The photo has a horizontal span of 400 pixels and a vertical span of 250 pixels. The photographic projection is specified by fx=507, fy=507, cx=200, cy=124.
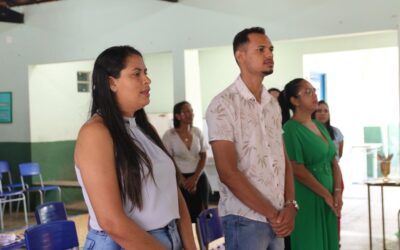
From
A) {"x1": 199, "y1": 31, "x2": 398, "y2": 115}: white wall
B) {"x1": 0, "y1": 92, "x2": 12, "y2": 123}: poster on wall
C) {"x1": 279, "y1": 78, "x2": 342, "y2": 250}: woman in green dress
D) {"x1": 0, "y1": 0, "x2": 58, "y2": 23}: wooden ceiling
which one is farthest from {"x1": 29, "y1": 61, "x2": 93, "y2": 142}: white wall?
{"x1": 279, "y1": 78, "x2": 342, "y2": 250}: woman in green dress

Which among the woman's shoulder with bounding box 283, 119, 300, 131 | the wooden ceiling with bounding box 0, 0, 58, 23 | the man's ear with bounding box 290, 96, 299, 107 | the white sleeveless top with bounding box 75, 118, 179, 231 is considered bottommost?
the white sleeveless top with bounding box 75, 118, 179, 231

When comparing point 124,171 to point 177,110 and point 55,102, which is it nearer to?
point 177,110

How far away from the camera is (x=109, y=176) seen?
1.55 meters

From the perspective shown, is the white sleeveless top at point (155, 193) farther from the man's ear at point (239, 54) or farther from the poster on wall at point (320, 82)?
the poster on wall at point (320, 82)

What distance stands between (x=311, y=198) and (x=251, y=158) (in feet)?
2.76

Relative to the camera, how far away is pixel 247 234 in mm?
2072

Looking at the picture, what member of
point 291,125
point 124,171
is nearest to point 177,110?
point 291,125

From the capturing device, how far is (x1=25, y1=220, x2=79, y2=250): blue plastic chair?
8.04 ft

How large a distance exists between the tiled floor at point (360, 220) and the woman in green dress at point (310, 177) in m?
2.31

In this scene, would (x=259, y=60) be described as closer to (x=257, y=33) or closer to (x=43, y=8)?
(x=257, y=33)

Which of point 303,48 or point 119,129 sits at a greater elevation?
point 303,48

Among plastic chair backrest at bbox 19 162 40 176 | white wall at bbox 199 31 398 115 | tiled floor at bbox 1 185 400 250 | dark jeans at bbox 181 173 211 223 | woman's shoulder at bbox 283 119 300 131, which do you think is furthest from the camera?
white wall at bbox 199 31 398 115

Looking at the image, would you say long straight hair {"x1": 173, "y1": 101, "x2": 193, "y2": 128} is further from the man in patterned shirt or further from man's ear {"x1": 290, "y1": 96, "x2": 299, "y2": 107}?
the man in patterned shirt

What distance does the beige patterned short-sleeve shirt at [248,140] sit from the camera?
2.12 m
